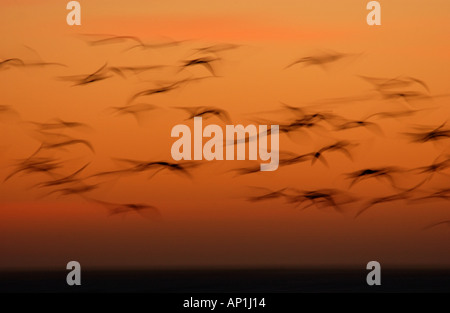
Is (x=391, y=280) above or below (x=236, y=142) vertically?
below

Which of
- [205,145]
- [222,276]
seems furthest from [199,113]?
[222,276]

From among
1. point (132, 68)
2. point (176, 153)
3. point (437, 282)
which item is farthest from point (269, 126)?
point (437, 282)

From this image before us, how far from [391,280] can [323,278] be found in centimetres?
54

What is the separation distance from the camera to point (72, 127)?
173 inches

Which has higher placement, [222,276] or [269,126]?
[269,126]

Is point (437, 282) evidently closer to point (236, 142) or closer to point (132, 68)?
point (236, 142)

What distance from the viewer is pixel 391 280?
4.59 metres

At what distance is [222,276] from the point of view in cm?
451

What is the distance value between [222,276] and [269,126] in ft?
3.99

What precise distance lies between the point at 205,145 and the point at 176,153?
23 centimetres

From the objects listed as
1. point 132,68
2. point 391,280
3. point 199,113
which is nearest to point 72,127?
point 132,68
